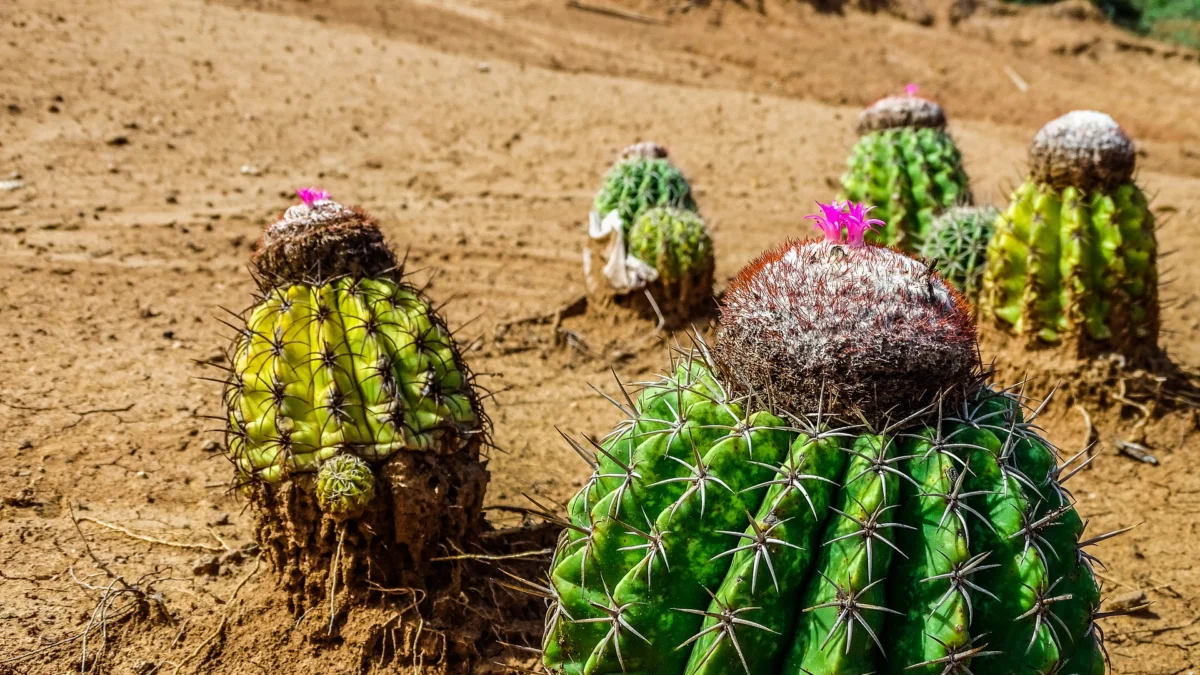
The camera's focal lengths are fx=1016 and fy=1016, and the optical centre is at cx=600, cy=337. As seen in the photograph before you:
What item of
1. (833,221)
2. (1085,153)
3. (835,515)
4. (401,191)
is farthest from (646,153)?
(835,515)

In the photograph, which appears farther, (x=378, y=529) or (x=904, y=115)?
(x=904, y=115)

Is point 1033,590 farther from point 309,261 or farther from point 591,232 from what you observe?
point 591,232

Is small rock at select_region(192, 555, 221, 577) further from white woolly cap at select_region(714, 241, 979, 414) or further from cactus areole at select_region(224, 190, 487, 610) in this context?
white woolly cap at select_region(714, 241, 979, 414)

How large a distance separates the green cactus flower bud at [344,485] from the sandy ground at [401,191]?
1.58ft

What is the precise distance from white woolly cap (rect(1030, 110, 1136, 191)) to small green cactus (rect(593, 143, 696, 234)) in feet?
7.68

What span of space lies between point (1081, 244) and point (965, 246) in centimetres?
77

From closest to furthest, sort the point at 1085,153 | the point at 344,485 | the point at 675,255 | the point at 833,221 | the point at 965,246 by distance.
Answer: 1. the point at 833,221
2. the point at 344,485
3. the point at 1085,153
4. the point at 965,246
5. the point at 675,255

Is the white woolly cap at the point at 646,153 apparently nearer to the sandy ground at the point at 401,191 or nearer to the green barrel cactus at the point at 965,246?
the sandy ground at the point at 401,191

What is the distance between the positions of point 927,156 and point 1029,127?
25.4 feet

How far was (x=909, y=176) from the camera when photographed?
6.20m

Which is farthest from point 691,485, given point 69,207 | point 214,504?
point 69,207

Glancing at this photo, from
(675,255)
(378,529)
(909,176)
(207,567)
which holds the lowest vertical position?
(207,567)

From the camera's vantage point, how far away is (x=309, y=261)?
3098mm

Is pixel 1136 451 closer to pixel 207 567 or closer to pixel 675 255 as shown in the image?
pixel 675 255
